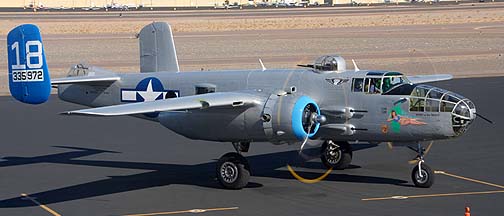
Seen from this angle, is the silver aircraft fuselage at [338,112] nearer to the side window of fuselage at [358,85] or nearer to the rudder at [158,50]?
the side window of fuselage at [358,85]

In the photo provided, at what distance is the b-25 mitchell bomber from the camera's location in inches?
1026

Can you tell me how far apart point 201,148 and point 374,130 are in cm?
986

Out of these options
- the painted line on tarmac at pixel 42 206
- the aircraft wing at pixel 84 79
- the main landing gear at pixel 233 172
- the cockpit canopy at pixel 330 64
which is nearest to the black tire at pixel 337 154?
the cockpit canopy at pixel 330 64

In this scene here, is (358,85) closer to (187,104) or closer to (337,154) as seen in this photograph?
(337,154)

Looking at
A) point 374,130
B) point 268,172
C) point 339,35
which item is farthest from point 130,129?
point 339,35

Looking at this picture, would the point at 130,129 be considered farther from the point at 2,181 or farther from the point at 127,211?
the point at 127,211

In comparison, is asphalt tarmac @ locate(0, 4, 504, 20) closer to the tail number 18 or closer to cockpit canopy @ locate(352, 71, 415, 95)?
the tail number 18

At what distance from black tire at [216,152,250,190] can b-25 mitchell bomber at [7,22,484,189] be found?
0.09 ft

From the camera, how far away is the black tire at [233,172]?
27062mm

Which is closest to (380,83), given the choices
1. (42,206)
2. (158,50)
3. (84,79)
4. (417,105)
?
(417,105)

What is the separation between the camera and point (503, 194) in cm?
2589

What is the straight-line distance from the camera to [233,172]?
89.0 feet

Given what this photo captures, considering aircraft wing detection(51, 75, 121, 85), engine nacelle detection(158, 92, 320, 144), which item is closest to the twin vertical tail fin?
aircraft wing detection(51, 75, 121, 85)

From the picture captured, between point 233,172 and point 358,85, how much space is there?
4396 millimetres
